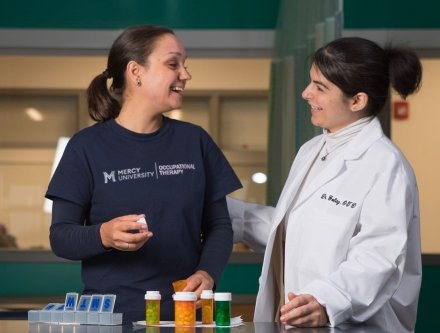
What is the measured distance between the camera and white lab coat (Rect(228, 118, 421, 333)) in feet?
8.40

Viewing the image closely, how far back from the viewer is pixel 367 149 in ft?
9.00

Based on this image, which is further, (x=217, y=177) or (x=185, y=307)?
(x=217, y=177)

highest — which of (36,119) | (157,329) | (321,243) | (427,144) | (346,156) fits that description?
(36,119)

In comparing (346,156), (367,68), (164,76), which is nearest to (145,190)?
(164,76)

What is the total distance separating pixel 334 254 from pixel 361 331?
0.29 metres

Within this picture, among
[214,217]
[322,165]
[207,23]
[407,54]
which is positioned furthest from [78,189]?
[207,23]

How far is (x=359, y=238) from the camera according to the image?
2.61 m

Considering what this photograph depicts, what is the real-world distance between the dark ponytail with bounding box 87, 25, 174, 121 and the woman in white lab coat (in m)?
0.46

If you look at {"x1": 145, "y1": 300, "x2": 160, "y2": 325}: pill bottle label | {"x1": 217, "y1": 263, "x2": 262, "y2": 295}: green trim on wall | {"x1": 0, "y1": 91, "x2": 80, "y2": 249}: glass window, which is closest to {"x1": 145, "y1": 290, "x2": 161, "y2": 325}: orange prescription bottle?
{"x1": 145, "y1": 300, "x2": 160, "y2": 325}: pill bottle label

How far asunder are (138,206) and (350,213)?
557 mm

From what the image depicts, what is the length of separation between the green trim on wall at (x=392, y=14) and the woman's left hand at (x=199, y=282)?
348cm

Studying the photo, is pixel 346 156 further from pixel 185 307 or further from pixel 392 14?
pixel 392 14

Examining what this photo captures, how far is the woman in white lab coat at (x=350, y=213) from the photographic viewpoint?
2.56m

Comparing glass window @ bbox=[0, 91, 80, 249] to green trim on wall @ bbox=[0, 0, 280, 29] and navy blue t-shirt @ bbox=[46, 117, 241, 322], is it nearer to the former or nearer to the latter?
green trim on wall @ bbox=[0, 0, 280, 29]
